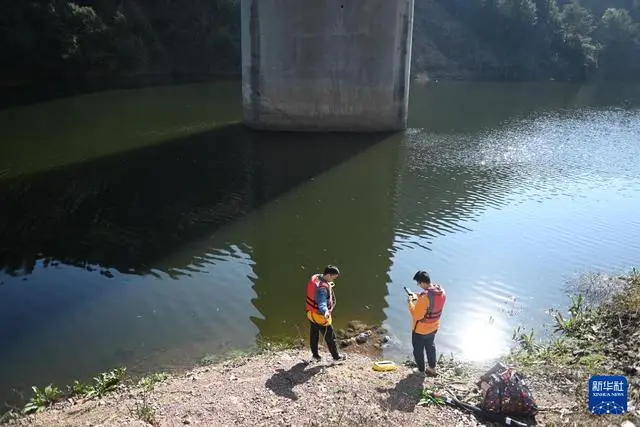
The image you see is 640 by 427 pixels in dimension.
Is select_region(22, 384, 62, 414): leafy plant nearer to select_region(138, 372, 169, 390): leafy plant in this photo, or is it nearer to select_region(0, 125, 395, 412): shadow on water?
select_region(0, 125, 395, 412): shadow on water

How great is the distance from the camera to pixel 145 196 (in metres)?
17.0

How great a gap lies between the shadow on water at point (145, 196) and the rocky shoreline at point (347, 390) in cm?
497

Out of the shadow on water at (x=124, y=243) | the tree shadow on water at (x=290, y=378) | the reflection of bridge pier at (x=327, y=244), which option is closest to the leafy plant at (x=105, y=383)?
the shadow on water at (x=124, y=243)

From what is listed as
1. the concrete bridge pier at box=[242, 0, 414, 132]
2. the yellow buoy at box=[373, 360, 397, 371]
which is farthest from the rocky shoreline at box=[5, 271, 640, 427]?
the concrete bridge pier at box=[242, 0, 414, 132]

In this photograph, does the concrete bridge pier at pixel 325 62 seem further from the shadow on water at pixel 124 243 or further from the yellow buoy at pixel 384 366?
the yellow buoy at pixel 384 366

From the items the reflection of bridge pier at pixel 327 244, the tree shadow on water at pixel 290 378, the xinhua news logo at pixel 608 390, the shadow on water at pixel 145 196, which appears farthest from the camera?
the shadow on water at pixel 145 196

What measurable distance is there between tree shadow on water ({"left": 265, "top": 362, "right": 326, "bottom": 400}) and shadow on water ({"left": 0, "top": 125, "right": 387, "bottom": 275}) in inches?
218

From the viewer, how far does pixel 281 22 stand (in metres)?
24.9

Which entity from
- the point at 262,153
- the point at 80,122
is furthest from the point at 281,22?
the point at 80,122

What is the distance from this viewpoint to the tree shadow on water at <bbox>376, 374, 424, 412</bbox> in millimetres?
6809

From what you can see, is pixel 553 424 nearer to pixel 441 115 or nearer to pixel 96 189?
pixel 96 189

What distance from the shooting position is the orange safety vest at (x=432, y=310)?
7410mm

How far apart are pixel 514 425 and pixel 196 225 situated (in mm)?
10347

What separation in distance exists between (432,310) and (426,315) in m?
0.12
